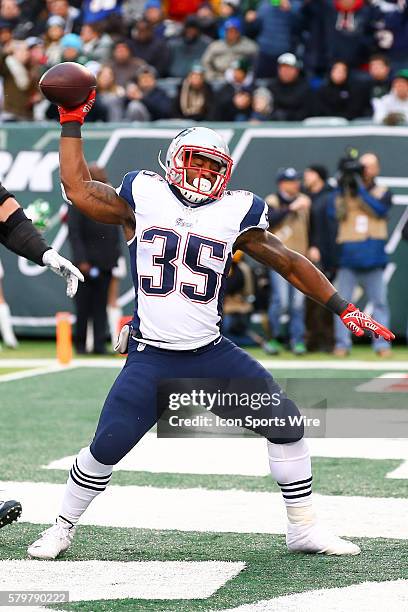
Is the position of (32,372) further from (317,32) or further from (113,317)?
(317,32)

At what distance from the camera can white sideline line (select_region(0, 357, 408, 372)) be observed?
11.4 meters

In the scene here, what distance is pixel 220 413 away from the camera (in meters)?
4.97

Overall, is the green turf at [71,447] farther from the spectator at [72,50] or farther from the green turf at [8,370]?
the spectator at [72,50]

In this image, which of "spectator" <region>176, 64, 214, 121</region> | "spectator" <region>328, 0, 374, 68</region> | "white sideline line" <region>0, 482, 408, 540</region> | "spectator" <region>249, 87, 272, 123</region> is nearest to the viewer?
Result: "white sideline line" <region>0, 482, 408, 540</region>

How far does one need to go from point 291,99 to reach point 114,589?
34.0 ft

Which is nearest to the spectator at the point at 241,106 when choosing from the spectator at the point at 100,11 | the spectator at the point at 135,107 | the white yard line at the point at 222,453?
the spectator at the point at 135,107

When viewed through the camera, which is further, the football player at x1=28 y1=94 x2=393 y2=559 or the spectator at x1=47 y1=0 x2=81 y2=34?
the spectator at x1=47 y1=0 x2=81 y2=34

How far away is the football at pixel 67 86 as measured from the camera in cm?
490

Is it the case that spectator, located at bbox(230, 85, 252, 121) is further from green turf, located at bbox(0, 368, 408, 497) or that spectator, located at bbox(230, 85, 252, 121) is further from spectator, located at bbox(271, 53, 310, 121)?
green turf, located at bbox(0, 368, 408, 497)

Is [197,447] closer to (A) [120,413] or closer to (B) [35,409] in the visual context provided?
(B) [35,409]

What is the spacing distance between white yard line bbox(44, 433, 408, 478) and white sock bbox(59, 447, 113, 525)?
5.88 ft

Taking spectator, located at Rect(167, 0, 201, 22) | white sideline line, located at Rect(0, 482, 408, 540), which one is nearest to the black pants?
spectator, located at Rect(167, 0, 201, 22)

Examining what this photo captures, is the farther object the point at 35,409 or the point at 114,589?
the point at 35,409

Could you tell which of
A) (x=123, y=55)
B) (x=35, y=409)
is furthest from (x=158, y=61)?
(x=35, y=409)
